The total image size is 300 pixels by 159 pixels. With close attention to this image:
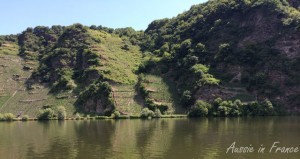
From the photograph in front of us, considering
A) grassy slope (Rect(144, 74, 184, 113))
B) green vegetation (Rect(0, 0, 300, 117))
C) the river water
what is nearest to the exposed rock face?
green vegetation (Rect(0, 0, 300, 117))

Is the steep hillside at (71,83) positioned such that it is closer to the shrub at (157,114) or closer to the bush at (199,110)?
the shrub at (157,114)

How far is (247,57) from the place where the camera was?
171m

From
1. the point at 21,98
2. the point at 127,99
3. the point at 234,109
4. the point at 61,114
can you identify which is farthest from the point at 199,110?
the point at 21,98

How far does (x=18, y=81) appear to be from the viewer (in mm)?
188625

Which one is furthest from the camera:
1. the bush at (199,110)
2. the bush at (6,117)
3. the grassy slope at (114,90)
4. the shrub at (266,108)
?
the grassy slope at (114,90)

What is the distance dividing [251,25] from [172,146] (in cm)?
13864

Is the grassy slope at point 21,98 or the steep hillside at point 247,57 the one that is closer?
the steep hillside at point 247,57

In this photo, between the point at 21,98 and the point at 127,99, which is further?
the point at 21,98

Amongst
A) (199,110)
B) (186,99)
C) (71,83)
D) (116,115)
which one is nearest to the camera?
(199,110)

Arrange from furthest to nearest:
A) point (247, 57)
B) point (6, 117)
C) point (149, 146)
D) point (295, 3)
→ 1. point (295, 3)
2. point (247, 57)
3. point (6, 117)
4. point (149, 146)

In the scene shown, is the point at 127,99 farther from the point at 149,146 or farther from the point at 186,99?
the point at 149,146

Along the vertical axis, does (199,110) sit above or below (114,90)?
below

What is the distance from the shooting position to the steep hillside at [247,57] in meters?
157

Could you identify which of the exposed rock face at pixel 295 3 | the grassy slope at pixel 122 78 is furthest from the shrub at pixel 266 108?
the exposed rock face at pixel 295 3
